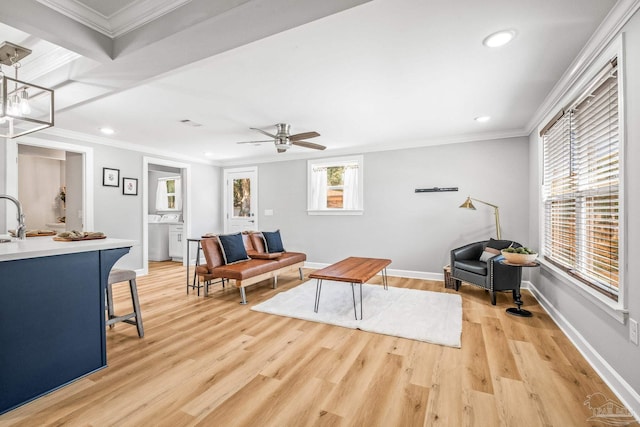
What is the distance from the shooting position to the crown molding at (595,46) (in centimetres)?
171

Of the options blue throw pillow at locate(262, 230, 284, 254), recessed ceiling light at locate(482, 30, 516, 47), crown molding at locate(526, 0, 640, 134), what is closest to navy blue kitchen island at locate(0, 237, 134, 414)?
blue throw pillow at locate(262, 230, 284, 254)

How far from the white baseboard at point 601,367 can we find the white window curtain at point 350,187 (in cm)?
333

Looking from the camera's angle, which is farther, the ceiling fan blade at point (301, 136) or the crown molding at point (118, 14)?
the ceiling fan blade at point (301, 136)

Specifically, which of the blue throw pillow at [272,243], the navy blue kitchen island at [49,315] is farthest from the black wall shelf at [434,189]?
the navy blue kitchen island at [49,315]

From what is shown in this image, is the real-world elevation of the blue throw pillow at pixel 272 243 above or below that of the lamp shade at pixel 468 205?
below

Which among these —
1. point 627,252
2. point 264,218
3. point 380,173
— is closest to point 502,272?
point 627,252

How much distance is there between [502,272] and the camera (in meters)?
3.57

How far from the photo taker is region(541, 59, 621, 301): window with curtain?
78.8 inches

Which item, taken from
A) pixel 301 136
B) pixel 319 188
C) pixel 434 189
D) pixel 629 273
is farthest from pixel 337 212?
pixel 629 273

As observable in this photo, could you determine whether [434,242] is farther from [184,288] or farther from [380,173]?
[184,288]

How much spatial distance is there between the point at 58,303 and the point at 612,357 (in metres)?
3.63

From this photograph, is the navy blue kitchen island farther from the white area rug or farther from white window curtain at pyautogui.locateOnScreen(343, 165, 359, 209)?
white window curtain at pyautogui.locateOnScreen(343, 165, 359, 209)

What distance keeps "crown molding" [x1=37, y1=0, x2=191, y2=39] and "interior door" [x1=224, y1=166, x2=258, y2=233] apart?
465 cm

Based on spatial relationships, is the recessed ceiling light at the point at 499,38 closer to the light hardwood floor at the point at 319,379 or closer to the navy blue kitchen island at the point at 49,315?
the light hardwood floor at the point at 319,379
